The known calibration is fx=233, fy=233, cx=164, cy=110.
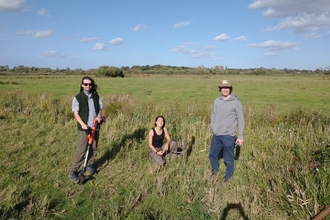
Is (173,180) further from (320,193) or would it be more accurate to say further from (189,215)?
(320,193)

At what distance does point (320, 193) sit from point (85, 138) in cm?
379

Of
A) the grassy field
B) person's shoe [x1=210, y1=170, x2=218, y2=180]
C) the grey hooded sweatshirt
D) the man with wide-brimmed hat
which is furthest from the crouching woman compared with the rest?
the grey hooded sweatshirt

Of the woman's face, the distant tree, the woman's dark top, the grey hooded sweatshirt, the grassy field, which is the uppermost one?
the distant tree

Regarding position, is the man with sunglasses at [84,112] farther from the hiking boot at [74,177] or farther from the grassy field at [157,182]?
the grassy field at [157,182]

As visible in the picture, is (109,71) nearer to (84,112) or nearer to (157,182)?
(84,112)

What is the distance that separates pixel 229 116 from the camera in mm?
4160

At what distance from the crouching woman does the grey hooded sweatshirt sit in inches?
53.1

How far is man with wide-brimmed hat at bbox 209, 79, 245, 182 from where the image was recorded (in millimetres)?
4094

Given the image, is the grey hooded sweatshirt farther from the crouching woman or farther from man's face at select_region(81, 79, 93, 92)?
man's face at select_region(81, 79, 93, 92)

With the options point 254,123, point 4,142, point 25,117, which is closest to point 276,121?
point 254,123

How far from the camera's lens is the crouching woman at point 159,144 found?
17.0ft

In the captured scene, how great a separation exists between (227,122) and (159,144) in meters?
1.90

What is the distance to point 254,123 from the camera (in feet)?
29.2

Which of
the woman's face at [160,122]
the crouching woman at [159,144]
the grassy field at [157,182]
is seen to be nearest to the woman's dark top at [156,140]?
the crouching woman at [159,144]
